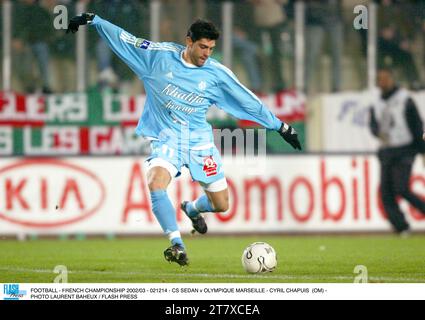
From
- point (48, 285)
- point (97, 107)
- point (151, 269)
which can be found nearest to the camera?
point (48, 285)

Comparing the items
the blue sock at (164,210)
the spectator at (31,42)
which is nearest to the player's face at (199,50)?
the blue sock at (164,210)

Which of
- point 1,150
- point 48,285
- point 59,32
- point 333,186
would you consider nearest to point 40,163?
point 1,150

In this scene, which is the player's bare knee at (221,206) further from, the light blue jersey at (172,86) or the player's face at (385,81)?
the player's face at (385,81)

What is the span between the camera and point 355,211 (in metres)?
14.0

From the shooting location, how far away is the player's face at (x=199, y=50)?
31.3 ft

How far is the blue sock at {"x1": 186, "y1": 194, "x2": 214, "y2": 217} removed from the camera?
1054 centimetres

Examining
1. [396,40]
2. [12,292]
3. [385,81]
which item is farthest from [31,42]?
[12,292]

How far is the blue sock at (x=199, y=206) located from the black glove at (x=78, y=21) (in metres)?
1.93

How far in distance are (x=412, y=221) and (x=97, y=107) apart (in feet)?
13.3

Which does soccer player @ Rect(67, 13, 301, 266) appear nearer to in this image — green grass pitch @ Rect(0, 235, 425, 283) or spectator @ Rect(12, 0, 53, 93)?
green grass pitch @ Rect(0, 235, 425, 283)

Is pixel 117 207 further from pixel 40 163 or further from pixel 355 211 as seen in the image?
pixel 355 211

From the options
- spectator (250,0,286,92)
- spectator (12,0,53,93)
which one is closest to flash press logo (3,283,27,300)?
spectator (12,0,53,93)

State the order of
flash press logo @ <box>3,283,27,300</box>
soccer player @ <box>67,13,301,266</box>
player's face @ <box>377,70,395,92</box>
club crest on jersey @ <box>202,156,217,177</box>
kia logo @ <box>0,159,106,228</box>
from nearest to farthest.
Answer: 1. flash press logo @ <box>3,283,27,300</box>
2. soccer player @ <box>67,13,301,266</box>
3. club crest on jersey @ <box>202,156,217,177</box>
4. kia logo @ <box>0,159,106,228</box>
5. player's face @ <box>377,70,395,92</box>

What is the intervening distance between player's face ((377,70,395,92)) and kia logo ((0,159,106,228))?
11.8 ft
